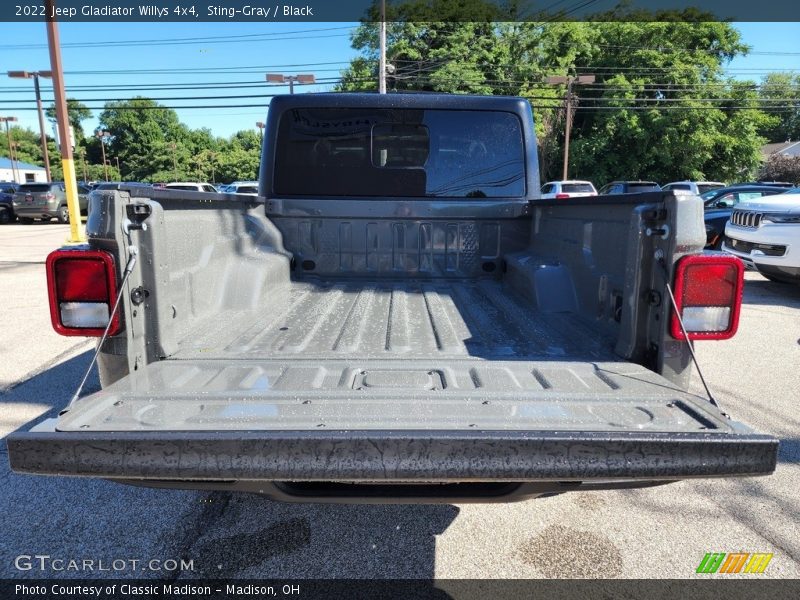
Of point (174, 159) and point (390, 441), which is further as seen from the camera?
point (174, 159)

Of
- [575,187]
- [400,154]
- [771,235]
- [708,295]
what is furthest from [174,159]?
[708,295]

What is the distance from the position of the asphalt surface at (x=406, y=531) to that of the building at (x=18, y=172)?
76.9 meters

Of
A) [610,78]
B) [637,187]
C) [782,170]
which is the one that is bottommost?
[637,187]

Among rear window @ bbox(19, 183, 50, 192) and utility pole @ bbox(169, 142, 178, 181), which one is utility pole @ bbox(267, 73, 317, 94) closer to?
rear window @ bbox(19, 183, 50, 192)

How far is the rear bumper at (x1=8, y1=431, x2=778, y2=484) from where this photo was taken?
4.84ft

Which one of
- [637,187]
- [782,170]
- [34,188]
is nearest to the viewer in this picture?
[637,187]

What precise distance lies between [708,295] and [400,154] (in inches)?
95.7

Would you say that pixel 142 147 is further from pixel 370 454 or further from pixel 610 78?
pixel 370 454

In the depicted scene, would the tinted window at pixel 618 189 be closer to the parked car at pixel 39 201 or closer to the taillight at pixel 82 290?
→ the taillight at pixel 82 290

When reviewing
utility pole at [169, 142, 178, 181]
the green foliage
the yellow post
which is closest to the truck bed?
the yellow post

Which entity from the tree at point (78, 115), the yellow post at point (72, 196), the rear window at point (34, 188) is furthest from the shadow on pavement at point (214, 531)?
the tree at point (78, 115)

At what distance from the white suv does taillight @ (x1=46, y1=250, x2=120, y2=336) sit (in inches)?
314

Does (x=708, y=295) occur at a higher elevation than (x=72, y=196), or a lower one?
lower

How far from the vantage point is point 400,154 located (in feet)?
12.5
